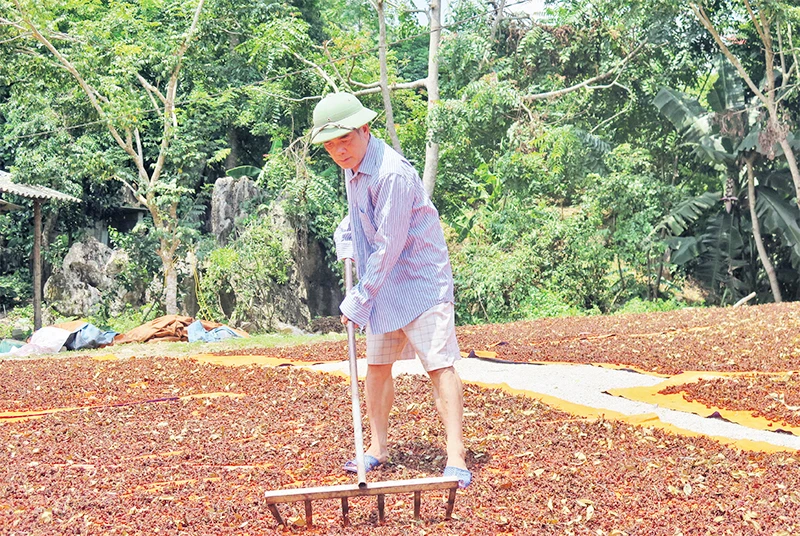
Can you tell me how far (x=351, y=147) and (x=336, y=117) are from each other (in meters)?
0.14

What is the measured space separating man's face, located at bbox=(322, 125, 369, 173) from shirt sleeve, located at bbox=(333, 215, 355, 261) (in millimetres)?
302

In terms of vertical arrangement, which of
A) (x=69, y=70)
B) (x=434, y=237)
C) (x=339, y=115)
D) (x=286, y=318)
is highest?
(x=69, y=70)

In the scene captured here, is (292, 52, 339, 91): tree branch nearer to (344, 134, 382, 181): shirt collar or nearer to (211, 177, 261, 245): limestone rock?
(211, 177, 261, 245): limestone rock

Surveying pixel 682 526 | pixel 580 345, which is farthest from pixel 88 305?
pixel 682 526

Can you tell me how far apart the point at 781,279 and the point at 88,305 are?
→ 512 inches

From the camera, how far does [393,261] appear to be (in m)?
3.61

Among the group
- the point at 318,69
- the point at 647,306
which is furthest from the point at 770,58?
the point at 318,69

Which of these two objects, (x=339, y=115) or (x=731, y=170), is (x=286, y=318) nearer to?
(x=731, y=170)

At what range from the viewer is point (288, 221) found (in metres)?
16.0

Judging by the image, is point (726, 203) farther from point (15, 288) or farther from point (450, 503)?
point (450, 503)

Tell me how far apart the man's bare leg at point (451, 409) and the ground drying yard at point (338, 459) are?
0.47 feet

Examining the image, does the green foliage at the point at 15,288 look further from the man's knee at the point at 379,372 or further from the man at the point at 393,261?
the man at the point at 393,261

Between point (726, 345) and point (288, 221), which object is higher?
point (288, 221)

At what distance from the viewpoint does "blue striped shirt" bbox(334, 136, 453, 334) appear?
11.8ft
